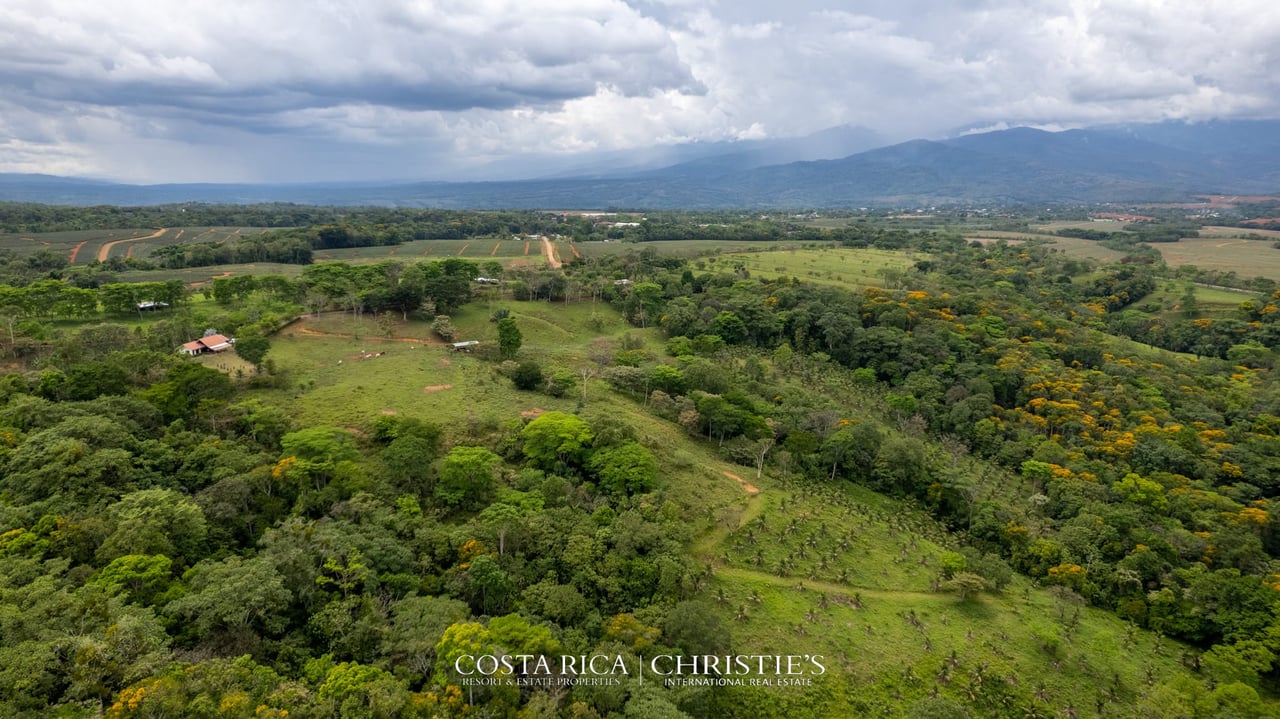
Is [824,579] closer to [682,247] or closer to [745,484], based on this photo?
[745,484]

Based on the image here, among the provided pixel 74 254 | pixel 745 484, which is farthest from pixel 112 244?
pixel 745 484

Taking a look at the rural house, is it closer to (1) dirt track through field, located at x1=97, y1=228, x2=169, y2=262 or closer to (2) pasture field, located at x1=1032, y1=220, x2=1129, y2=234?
(1) dirt track through field, located at x1=97, y1=228, x2=169, y2=262

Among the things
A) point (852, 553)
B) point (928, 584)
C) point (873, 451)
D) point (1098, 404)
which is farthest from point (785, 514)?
point (1098, 404)

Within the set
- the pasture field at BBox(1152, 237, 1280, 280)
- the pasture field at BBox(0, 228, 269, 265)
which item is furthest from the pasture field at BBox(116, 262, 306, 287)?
the pasture field at BBox(1152, 237, 1280, 280)

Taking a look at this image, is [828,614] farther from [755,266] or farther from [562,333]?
[755,266]

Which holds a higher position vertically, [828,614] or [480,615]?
[480,615]

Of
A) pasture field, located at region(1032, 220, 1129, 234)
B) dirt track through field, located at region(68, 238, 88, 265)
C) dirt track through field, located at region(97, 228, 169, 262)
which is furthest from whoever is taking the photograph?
pasture field, located at region(1032, 220, 1129, 234)
